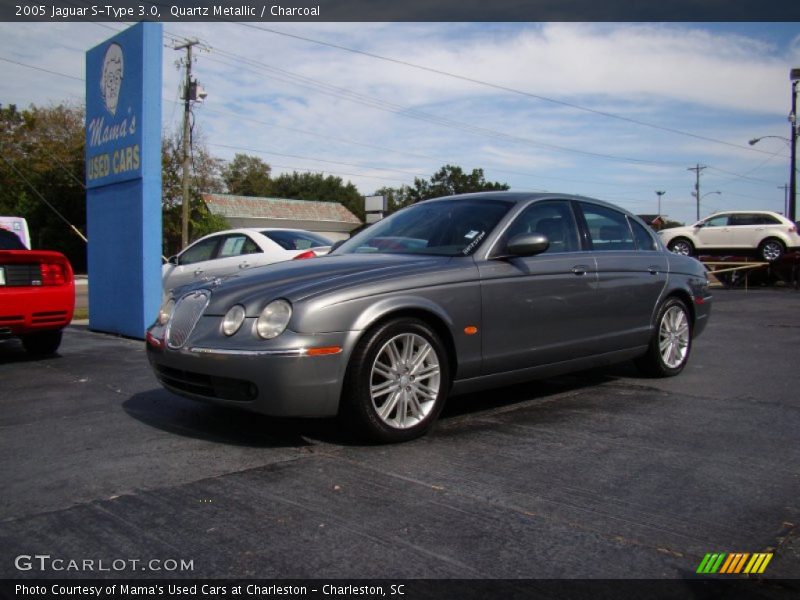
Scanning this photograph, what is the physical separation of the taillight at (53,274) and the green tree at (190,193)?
35545 mm

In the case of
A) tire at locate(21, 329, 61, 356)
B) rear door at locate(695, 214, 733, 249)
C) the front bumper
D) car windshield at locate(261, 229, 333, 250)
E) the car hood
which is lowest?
tire at locate(21, 329, 61, 356)

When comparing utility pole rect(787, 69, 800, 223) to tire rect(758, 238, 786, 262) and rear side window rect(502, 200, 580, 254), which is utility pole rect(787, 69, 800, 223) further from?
rear side window rect(502, 200, 580, 254)

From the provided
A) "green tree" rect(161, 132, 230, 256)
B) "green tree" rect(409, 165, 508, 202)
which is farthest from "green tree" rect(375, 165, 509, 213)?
"green tree" rect(161, 132, 230, 256)

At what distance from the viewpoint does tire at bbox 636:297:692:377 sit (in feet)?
19.5

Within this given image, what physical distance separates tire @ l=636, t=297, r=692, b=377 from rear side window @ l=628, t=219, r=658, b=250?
490mm

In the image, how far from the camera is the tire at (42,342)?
7457mm

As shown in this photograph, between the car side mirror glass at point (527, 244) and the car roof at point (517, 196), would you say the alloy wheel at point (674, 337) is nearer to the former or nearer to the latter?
the car roof at point (517, 196)

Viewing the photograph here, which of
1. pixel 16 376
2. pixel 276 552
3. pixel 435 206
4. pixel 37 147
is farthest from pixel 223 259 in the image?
pixel 37 147

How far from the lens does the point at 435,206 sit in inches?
211

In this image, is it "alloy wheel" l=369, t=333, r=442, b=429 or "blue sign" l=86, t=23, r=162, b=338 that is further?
"blue sign" l=86, t=23, r=162, b=338

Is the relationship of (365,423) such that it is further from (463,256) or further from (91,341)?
(91,341)

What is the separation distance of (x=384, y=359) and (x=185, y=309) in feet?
4.11

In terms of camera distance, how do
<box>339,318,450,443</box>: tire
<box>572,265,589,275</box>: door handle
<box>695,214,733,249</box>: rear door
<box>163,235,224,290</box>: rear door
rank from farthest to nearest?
<box>695,214,733,249</box>: rear door → <box>163,235,224,290</box>: rear door → <box>572,265,589,275</box>: door handle → <box>339,318,450,443</box>: tire

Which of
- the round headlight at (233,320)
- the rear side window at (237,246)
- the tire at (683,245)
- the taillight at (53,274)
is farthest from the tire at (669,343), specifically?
the tire at (683,245)
